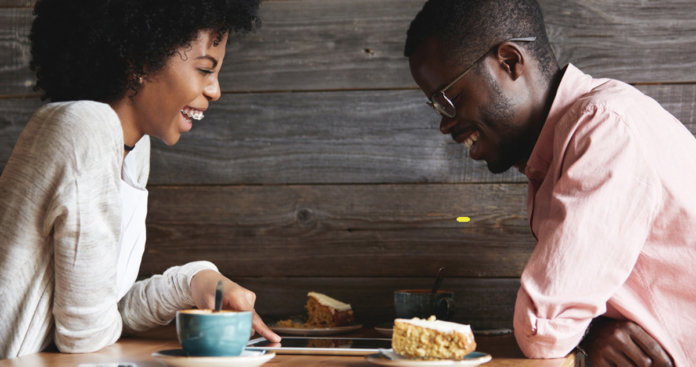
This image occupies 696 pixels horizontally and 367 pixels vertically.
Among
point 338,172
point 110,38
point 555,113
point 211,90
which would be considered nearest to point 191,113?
point 211,90

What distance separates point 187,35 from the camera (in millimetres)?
1335

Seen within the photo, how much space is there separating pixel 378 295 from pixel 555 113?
69 centimetres

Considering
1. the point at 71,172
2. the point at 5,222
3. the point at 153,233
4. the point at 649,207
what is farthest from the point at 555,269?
the point at 153,233

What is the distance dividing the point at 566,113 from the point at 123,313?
867mm

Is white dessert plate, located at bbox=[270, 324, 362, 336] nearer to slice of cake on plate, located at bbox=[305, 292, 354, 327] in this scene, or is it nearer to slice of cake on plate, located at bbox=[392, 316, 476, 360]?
slice of cake on plate, located at bbox=[305, 292, 354, 327]

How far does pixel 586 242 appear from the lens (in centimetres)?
101

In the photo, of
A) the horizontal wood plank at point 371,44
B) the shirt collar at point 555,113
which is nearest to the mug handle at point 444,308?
the shirt collar at point 555,113

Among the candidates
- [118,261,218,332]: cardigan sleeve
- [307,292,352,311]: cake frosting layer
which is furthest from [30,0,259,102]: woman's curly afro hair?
[307,292,352,311]: cake frosting layer

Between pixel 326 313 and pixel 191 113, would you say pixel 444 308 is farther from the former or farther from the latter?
pixel 191 113

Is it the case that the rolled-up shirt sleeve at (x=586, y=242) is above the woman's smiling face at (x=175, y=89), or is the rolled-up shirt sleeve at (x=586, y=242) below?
below

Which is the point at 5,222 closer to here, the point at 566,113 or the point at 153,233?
the point at 153,233

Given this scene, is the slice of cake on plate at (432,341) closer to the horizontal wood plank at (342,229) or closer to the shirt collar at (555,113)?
the shirt collar at (555,113)

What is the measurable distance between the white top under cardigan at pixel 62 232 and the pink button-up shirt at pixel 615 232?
24.7 inches

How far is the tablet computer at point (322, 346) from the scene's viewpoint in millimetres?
1104
